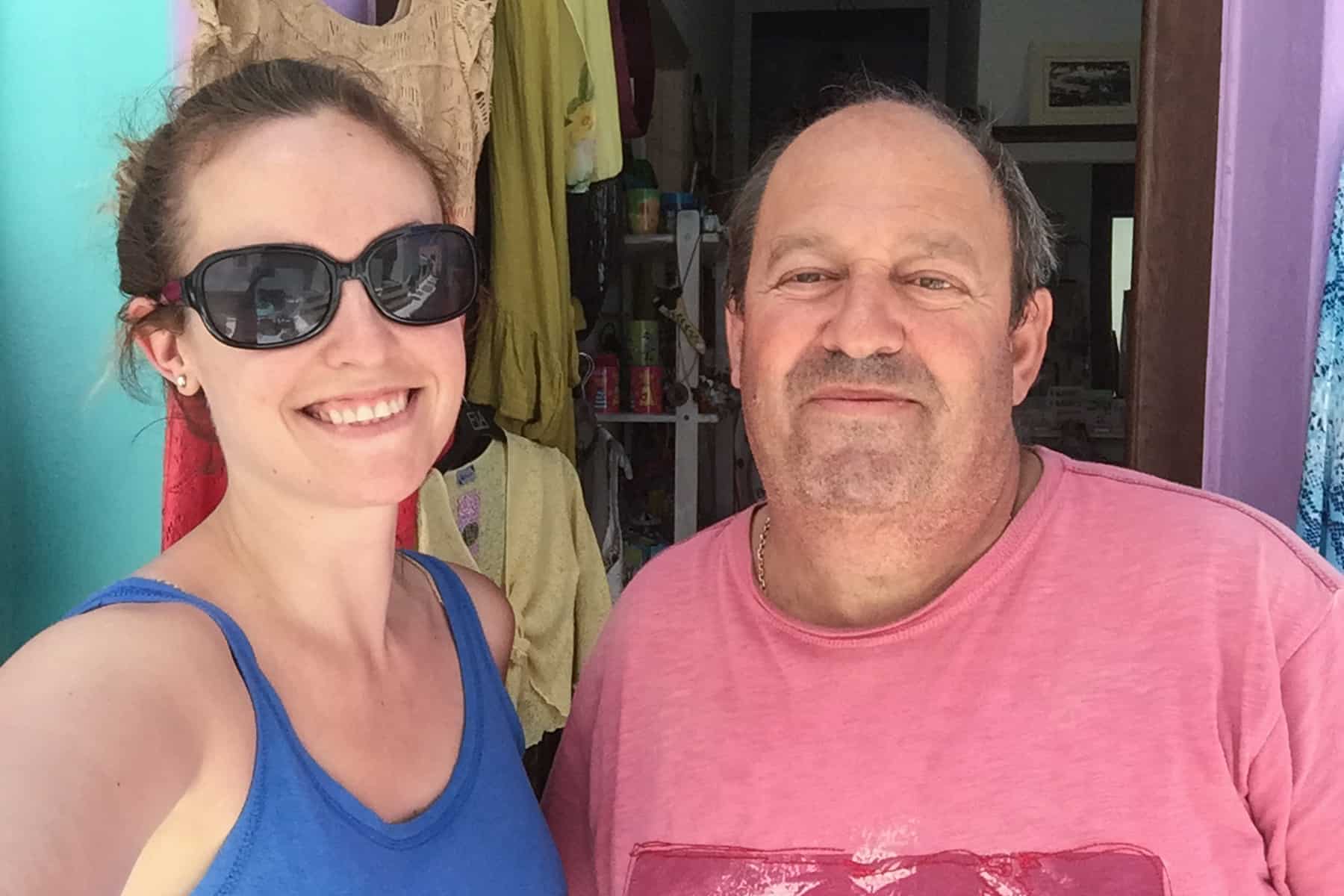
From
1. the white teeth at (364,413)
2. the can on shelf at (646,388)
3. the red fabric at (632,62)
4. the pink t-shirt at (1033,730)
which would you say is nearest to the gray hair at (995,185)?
the pink t-shirt at (1033,730)

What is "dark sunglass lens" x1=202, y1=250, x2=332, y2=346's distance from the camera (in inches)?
38.6

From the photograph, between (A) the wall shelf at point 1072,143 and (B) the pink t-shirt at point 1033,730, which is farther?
(A) the wall shelf at point 1072,143

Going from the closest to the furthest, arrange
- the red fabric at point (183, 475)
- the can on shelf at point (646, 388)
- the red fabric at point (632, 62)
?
the red fabric at point (183, 475) → the red fabric at point (632, 62) → the can on shelf at point (646, 388)

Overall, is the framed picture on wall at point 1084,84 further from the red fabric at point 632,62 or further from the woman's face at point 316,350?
the woman's face at point 316,350

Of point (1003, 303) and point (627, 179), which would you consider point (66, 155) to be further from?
point (627, 179)

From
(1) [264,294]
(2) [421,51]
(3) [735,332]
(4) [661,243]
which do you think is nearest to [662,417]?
(4) [661,243]

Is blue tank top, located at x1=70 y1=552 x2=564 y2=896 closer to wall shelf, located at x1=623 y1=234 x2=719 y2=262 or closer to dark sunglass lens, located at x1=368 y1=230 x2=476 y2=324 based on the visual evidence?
dark sunglass lens, located at x1=368 y1=230 x2=476 y2=324

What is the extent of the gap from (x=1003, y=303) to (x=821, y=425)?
30 cm

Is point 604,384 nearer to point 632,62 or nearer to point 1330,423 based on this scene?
point 632,62

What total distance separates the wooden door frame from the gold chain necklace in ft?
2.45

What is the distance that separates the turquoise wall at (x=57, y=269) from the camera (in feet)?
4.96

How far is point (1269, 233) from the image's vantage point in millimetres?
1554

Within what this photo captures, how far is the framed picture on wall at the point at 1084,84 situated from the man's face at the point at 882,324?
3131mm

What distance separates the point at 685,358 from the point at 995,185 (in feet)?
7.47
